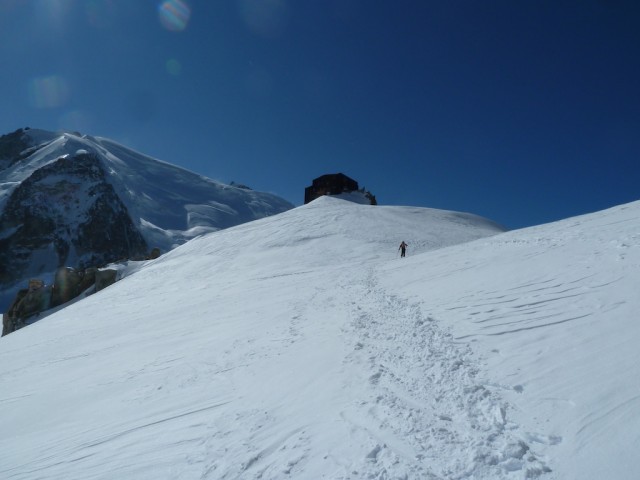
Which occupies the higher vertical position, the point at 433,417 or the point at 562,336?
the point at 562,336

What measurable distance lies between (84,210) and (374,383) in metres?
146

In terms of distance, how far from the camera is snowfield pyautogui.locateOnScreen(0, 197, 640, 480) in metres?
3.57

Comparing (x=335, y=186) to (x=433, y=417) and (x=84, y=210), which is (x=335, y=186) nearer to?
(x=433, y=417)

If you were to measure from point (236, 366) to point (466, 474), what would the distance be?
478 centimetres

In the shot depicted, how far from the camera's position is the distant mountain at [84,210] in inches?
4348

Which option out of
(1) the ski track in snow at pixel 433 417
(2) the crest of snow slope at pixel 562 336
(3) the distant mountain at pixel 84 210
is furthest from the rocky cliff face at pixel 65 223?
(1) the ski track in snow at pixel 433 417

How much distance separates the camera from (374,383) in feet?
17.1

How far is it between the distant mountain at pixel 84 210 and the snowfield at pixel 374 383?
11443 centimetres

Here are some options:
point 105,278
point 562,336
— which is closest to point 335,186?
point 105,278

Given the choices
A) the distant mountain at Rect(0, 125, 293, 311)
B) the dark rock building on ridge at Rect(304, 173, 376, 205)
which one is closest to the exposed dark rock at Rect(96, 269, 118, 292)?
the dark rock building on ridge at Rect(304, 173, 376, 205)

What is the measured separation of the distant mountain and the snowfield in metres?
114

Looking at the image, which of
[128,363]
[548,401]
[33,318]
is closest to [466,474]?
[548,401]

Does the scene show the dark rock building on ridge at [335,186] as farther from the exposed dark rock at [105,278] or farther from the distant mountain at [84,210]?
the distant mountain at [84,210]

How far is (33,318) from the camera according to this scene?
1444 inches
